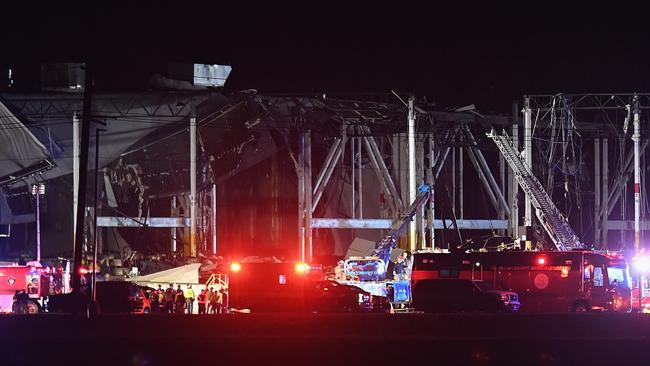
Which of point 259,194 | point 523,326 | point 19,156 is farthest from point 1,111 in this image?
point 523,326

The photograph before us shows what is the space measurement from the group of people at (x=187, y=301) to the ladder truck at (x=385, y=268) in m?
7.13

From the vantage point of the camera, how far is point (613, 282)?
132 feet

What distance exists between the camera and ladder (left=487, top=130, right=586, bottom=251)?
4941 centimetres

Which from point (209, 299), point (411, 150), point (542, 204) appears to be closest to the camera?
point (209, 299)

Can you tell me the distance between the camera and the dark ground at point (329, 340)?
20.3 meters

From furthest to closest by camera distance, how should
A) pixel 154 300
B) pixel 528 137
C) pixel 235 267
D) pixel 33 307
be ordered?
pixel 528 137 < pixel 154 300 < pixel 33 307 < pixel 235 267

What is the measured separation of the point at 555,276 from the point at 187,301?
1510cm

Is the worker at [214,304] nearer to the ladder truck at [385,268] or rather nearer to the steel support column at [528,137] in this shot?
the ladder truck at [385,268]

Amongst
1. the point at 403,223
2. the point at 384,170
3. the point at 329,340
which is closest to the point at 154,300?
the point at 403,223

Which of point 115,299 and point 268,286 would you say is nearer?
point 268,286

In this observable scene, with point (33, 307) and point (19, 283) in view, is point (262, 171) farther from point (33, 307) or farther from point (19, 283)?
point (33, 307)

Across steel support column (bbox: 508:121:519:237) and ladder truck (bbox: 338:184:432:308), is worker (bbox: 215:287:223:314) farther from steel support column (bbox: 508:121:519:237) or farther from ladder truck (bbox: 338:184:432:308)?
steel support column (bbox: 508:121:519:237)

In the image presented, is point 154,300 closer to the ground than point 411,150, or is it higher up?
closer to the ground

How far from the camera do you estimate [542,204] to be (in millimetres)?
50438
